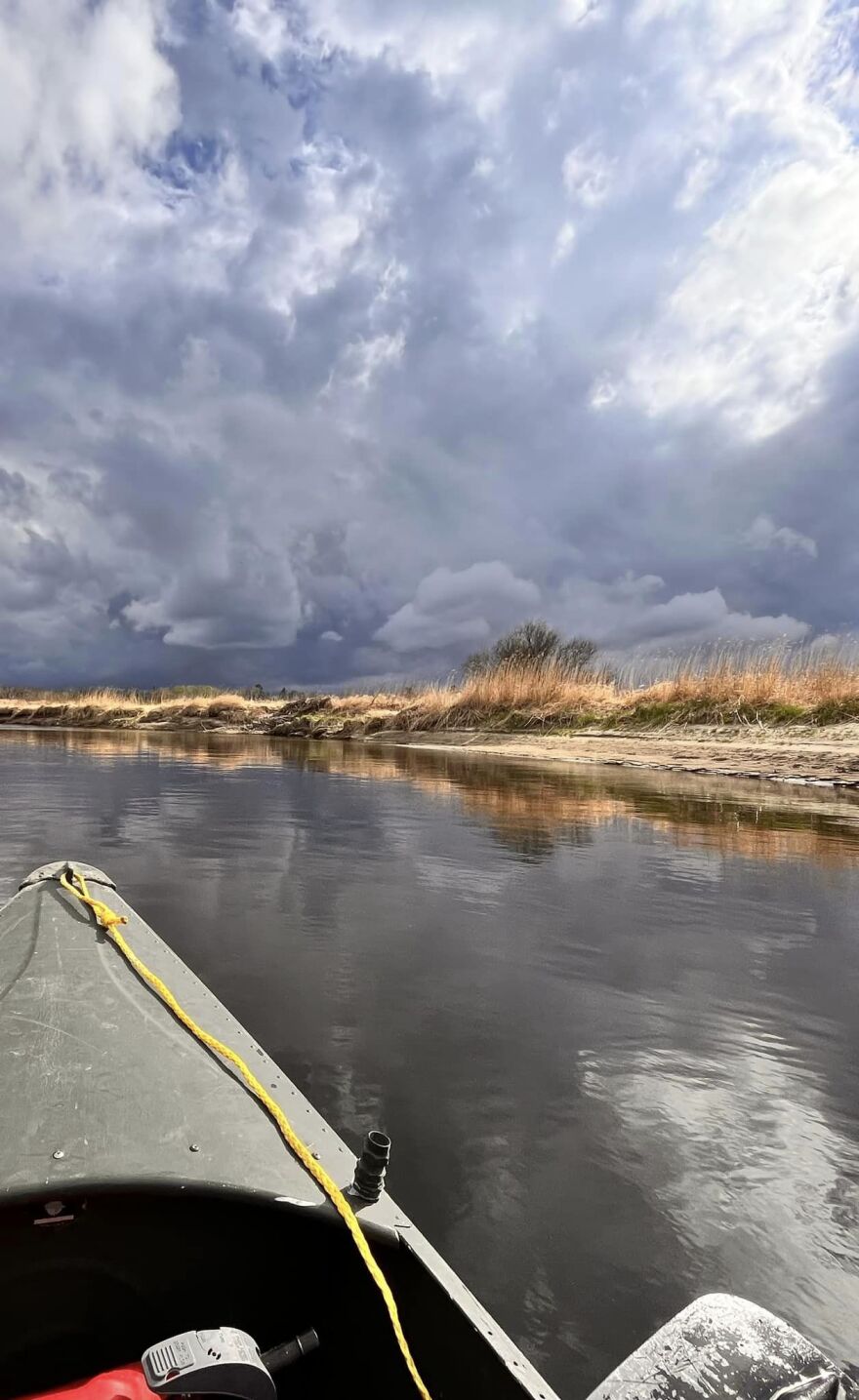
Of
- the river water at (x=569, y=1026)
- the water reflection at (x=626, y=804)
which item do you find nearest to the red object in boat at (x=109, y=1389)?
the river water at (x=569, y=1026)

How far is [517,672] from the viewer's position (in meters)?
30.5

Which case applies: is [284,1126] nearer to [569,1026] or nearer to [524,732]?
[569,1026]

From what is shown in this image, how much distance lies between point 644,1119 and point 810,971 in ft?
7.66

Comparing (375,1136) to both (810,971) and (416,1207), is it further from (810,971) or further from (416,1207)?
(810,971)

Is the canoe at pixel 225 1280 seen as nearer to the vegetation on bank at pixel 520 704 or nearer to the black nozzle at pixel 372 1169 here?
the black nozzle at pixel 372 1169

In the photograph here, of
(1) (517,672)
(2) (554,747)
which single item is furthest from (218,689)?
(2) (554,747)

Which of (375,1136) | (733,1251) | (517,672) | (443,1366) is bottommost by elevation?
(733,1251)

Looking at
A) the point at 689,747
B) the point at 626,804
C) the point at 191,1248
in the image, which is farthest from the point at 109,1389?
the point at 689,747

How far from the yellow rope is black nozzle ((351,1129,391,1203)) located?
0.05m

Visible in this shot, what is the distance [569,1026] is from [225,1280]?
8.34 feet

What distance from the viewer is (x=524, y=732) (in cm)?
2803

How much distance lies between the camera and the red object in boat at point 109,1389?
4.30 ft

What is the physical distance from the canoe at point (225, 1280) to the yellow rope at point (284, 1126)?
0.03 meters

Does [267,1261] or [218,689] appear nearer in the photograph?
[267,1261]
